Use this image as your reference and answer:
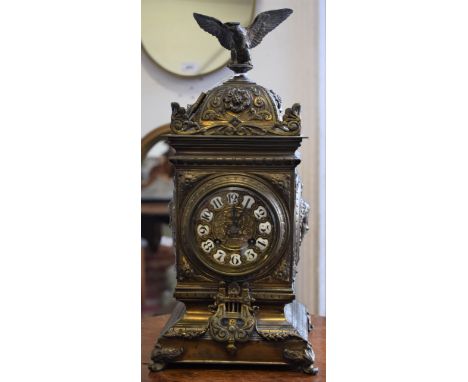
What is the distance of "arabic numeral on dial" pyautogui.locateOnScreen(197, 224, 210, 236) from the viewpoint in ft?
5.67

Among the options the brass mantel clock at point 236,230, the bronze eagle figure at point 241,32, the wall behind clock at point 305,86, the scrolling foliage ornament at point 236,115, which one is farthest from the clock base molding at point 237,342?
the wall behind clock at point 305,86

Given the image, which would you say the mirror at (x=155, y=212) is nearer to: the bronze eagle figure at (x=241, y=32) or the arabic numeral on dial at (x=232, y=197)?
the bronze eagle figure at (x=241, y=32)

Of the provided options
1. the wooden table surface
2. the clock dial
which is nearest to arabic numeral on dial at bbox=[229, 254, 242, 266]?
the clock dial

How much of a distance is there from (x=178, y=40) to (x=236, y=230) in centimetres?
109

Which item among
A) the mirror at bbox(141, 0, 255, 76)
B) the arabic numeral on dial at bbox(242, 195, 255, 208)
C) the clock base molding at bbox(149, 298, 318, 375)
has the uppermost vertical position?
the mirror at bbox(141, 0, 255, 76)

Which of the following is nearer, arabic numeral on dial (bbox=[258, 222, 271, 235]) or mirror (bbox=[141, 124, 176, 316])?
arabic numeral on dial (bbox=[258, 222, 271, 235])

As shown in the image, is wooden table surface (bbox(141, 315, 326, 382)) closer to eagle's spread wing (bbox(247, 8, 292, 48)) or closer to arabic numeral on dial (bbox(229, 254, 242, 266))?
arabic numeral on dial (bbox(229, 254, 242, 266))

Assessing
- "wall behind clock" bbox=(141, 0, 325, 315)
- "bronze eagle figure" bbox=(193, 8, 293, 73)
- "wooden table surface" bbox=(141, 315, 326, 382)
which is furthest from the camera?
"wall behind clock" bbox=(141, 0, 325, 315)

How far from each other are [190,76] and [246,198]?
1023 mm

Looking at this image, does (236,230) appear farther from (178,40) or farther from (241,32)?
(178,40)

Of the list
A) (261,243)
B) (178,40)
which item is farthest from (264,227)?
(178,40)

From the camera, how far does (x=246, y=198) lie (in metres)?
1.72

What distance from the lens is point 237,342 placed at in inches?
68.2

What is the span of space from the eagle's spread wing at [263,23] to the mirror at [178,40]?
788 mm
